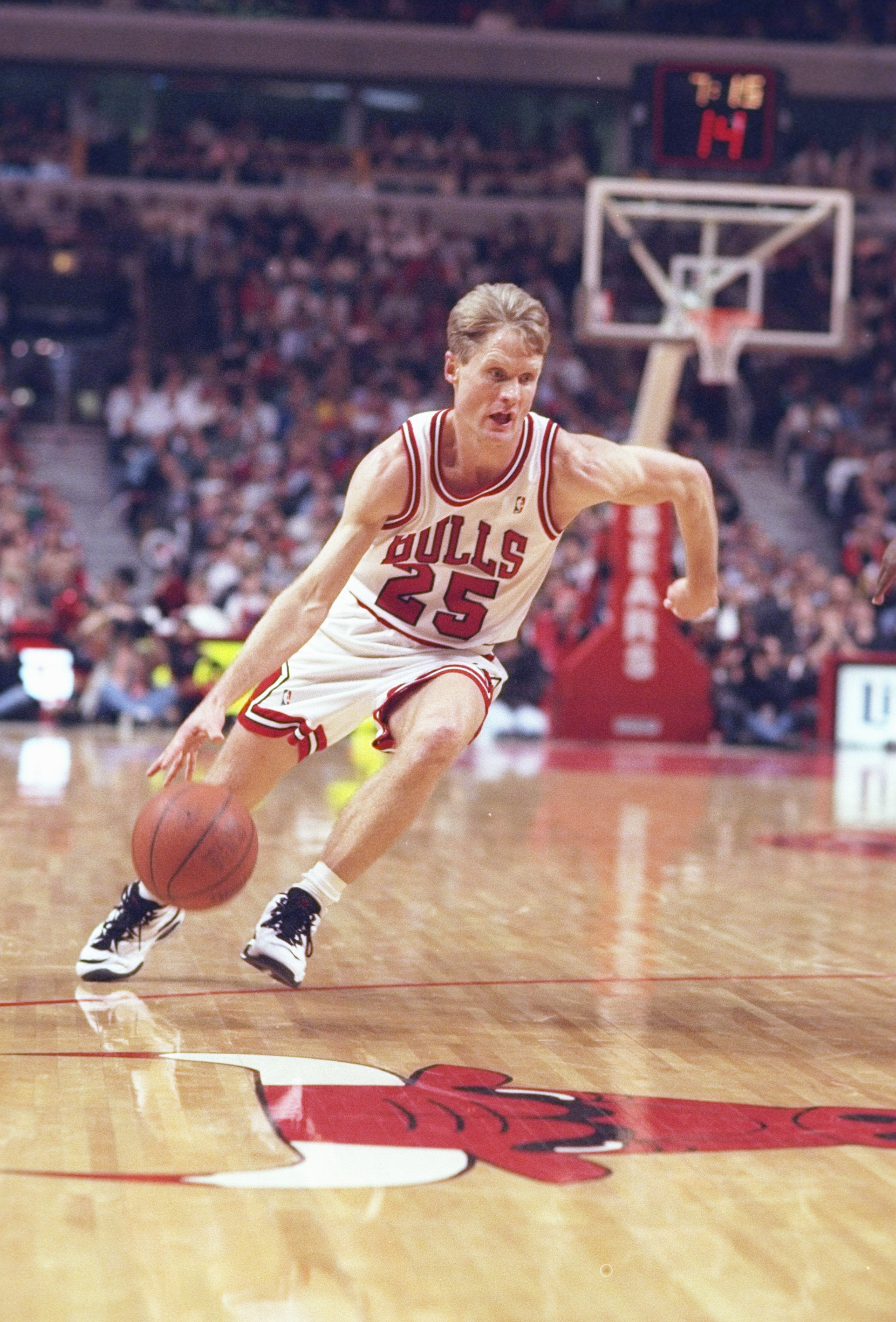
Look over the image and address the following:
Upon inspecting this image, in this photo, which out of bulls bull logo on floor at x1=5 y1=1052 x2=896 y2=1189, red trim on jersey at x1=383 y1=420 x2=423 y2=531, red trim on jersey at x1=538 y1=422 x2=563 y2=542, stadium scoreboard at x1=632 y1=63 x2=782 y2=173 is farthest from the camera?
stadium scoreboard at x1=632 y1=63 x2=782 y2=173

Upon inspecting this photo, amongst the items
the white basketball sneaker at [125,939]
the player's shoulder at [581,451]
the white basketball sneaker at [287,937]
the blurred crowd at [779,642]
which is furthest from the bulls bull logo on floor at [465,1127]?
the blurred crowd at [779,642]

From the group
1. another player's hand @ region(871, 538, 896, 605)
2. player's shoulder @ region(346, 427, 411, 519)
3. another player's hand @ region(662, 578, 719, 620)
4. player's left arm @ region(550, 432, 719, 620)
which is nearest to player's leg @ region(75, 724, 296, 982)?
player's shoulder @ region(346, 427, 411, 519)

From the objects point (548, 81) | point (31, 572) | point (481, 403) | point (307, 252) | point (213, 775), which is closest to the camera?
point (481, 403)

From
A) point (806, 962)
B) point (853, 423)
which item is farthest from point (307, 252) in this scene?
point (806, 962)

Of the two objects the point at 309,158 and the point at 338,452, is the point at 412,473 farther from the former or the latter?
the point at 309,158

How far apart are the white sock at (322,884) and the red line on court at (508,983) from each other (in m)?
0.27

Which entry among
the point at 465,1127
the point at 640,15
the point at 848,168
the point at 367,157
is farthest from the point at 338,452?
the point at 465,1127

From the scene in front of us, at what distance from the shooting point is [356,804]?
4.18m

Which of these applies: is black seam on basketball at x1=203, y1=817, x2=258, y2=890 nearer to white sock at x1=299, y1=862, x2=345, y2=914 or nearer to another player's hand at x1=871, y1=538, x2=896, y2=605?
white sock at x1=299, y1=862, x2=345, y2=914

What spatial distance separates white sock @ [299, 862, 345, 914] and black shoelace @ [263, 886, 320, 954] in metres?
0.01

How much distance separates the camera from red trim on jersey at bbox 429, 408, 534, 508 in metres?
4.22

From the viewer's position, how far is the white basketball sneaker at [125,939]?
14.0 ft

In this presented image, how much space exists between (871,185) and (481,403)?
20861 millimetres

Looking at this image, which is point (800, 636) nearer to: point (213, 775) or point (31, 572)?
point (31, 572)
